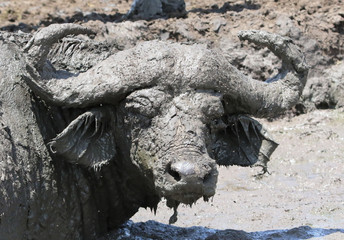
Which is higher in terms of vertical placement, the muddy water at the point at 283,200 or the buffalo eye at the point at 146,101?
the buffalo eye at the point at 146,101

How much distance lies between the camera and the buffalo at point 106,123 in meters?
4.89

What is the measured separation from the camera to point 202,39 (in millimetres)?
12125

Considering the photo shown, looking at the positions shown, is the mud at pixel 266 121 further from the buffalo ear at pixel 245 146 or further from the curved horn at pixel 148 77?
the curved horn at pixel 148 77

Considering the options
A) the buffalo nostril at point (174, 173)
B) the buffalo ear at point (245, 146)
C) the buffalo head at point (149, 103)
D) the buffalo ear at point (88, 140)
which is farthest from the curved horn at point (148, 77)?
the buffalo nostril at point (174, 173)

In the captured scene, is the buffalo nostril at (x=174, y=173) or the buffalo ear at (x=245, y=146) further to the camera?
the buffalo ear at (x=245, y=146)

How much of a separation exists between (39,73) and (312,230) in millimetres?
2895

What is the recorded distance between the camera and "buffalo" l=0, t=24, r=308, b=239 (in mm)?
4887

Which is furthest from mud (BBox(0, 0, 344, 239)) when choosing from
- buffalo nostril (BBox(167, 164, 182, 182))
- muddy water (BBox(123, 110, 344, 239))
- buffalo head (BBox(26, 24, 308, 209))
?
buffalo nostril (BBox(167, 164, 182, 182))

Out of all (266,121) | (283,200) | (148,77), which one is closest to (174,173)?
(148,77)

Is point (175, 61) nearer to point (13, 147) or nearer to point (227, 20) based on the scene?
point (13, 147)

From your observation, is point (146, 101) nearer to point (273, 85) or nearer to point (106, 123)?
point (106, 123)

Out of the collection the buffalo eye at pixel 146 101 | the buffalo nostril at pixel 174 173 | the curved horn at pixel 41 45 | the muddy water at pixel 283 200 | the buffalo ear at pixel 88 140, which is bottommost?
the muddy water at pixel 283 200

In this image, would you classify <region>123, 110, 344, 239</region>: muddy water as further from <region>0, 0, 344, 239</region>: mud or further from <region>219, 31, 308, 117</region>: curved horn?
<region>219, 31, 308, 117</region>: curved horn

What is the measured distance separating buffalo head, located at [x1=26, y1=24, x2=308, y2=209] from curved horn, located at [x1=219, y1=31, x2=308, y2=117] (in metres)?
0.02
